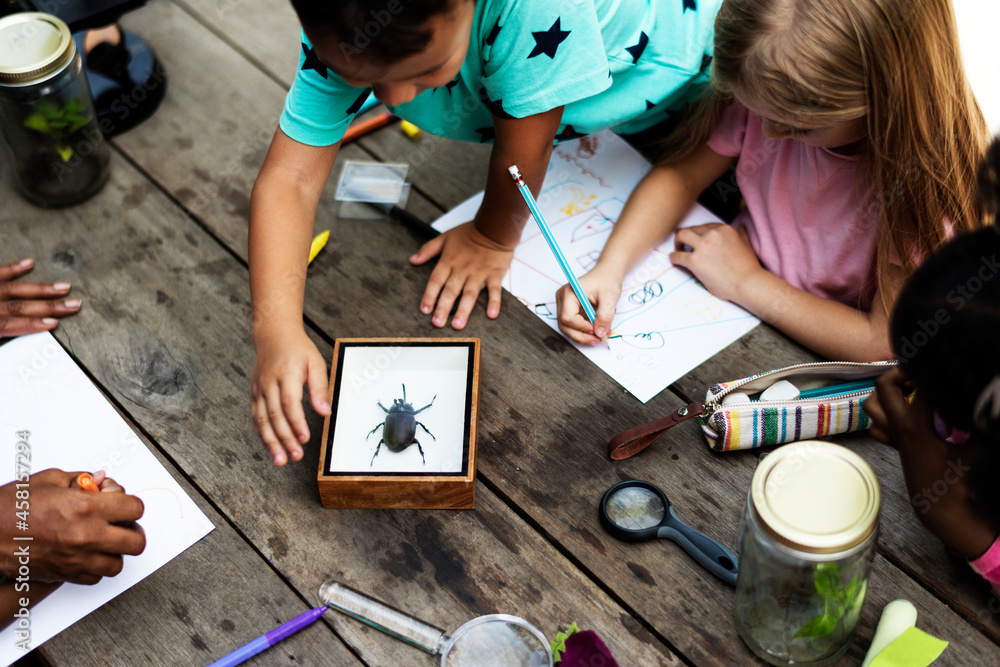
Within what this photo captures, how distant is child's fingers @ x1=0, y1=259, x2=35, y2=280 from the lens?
Answer: 39.8 inches

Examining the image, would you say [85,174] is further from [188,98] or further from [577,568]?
[577,568]

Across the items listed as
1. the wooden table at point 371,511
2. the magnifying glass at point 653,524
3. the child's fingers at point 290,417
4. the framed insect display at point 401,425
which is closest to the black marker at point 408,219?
the wooden table at point 371,511

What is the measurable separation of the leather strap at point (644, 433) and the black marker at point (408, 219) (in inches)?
15.3

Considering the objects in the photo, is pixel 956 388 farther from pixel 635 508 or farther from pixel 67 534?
pixel 67 534

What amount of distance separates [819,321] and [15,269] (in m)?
0.97

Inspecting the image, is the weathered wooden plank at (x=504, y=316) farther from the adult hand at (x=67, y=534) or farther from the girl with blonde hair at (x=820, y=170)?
the adult hand at (x=67, y=534)

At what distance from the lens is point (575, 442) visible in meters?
0.85

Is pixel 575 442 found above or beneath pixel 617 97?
beneath

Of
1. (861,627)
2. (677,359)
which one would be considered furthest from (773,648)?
(677,359)

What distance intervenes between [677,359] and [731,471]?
155 millimetres

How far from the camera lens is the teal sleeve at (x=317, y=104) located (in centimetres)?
90

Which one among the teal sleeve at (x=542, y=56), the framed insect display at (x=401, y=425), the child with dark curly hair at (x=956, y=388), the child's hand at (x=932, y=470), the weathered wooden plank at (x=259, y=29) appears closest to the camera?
the child with dark curly hair at (x=956, y=388)

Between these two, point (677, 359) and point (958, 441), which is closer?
point (958, 441)

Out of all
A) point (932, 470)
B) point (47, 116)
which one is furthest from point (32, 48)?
point (932, 470)
